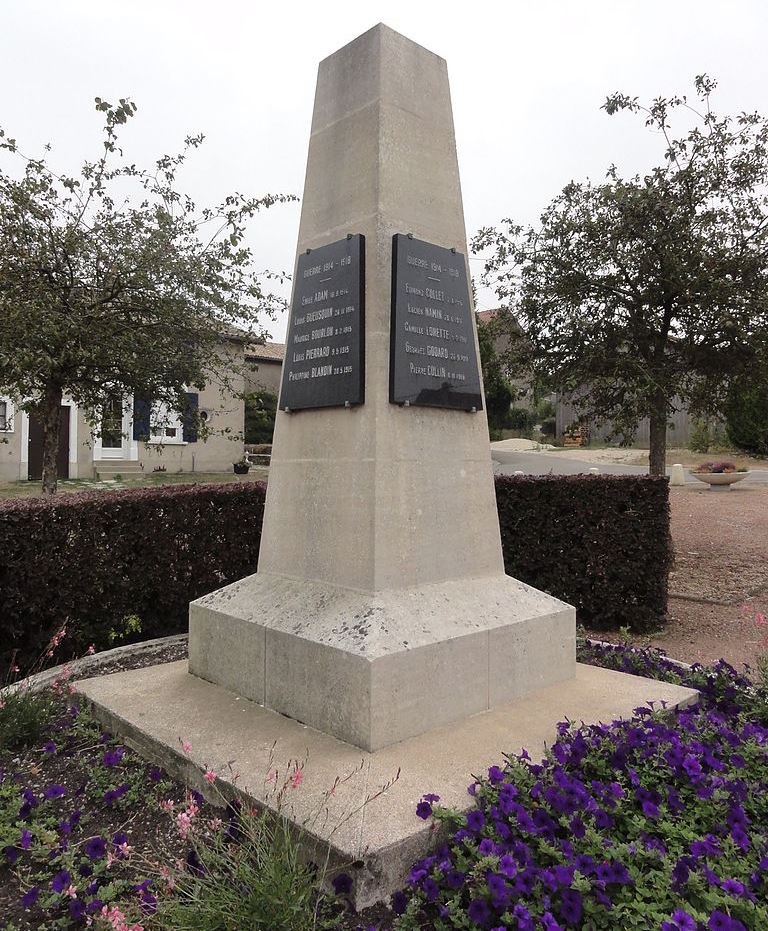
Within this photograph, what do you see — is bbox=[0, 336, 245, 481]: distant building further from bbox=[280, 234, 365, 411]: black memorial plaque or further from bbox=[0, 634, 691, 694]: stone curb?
bbox=[280, 234, 365, 411]: black memorial plaque

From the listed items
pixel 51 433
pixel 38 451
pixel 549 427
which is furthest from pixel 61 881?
pixel 549 427

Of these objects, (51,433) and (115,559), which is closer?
(115,559)

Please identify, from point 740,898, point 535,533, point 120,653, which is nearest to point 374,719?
point 740,898

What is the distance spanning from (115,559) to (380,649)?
308 centimetres

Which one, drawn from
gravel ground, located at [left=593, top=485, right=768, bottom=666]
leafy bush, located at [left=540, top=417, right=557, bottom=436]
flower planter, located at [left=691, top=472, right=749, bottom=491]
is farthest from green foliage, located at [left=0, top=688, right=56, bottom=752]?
leafy bush, located at [left=540, top=417, right=557, bottom=436]

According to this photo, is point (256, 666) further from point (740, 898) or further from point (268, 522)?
point (740, 898)

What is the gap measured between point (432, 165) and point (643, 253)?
5.34m

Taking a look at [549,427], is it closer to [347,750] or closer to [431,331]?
[431,331]

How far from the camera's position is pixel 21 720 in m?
3.25

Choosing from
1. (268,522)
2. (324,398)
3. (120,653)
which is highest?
(324,398)

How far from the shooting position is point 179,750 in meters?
2.87

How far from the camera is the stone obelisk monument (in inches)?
125

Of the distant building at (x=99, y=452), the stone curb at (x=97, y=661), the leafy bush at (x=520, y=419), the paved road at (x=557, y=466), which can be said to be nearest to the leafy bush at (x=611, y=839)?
the stone curb at (x=97, y=661)

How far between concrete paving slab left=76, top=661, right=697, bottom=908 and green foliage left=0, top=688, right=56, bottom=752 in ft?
0.79
